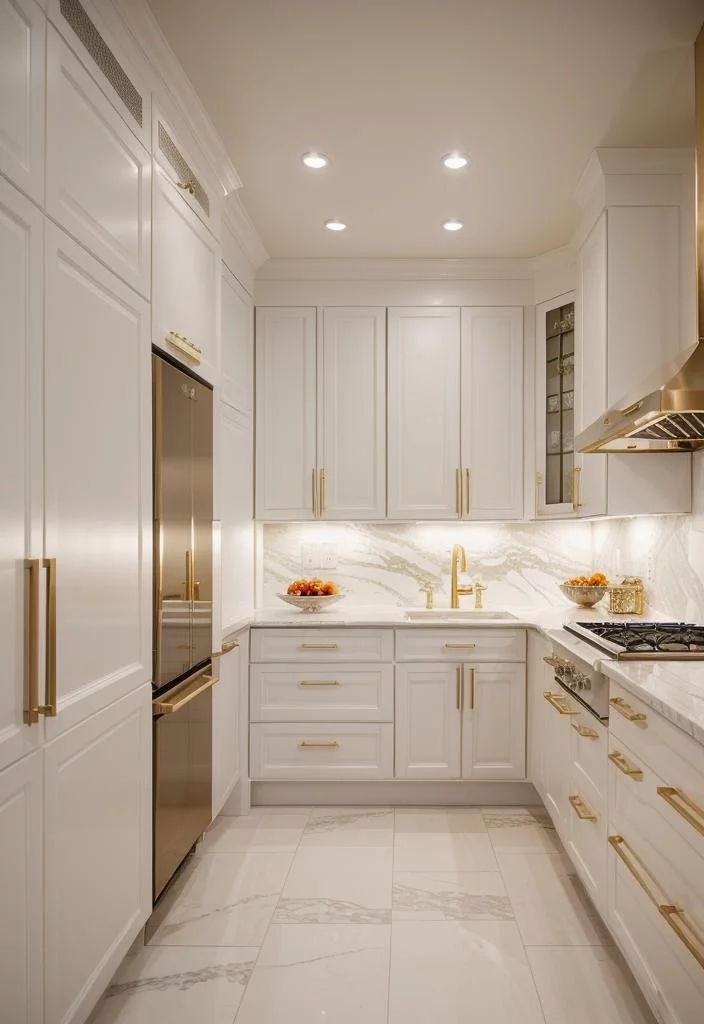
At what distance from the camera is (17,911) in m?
1.42

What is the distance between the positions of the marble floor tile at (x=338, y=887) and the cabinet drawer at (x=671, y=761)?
115 centimetres

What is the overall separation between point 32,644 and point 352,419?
8.95 ft

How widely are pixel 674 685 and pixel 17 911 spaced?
1.56 meters

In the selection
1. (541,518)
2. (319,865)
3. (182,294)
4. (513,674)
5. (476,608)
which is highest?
(182,294)

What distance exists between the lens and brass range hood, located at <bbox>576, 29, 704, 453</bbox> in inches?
80.1

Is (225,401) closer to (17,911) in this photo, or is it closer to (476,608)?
(476,608)

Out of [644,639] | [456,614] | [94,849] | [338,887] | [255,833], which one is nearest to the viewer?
[94,849]

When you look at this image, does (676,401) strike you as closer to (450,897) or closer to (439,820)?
(450,897)

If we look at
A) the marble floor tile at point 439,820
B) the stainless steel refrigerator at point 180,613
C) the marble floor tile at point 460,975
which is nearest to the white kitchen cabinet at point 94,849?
the stainless steel refrigerator at point 180,613

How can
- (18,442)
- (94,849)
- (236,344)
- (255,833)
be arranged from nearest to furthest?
(18,442) < (94,849) < (255,833) < (236,344)

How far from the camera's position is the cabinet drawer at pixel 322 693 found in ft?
11.9

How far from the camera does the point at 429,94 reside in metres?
2.45

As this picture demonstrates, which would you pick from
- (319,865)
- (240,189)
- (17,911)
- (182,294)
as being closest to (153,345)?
(182,294)

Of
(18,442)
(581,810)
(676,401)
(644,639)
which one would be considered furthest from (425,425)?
(18,442)
